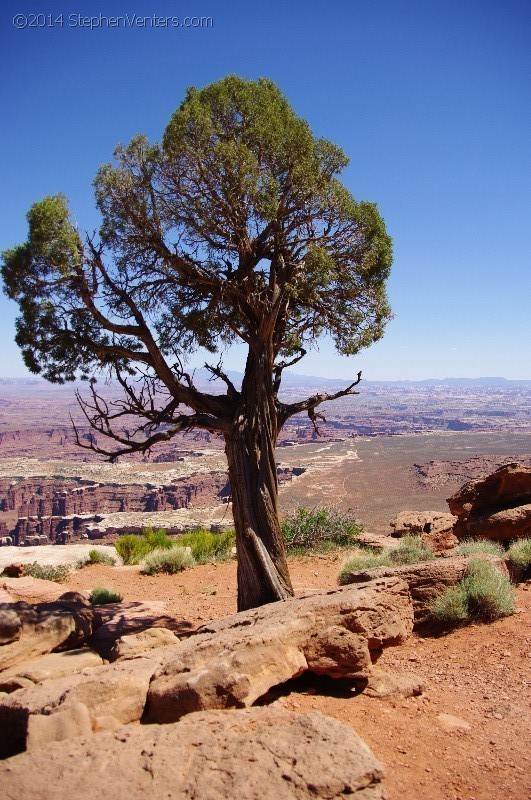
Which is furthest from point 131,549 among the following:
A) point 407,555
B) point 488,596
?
point 488,596

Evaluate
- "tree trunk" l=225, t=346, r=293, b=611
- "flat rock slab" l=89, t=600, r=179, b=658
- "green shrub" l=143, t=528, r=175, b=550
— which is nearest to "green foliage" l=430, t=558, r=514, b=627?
"tree trunk" l=225, t=346, r=293, b=611

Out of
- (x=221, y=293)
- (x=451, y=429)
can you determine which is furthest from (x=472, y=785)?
(x=451, y=429)

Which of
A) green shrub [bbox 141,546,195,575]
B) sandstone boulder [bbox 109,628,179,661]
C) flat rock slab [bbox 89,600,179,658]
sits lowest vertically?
green shrub [bbox 141,546,195,575]

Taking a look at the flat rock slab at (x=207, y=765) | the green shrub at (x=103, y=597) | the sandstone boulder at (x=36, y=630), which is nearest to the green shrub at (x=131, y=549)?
the green shrub at (x=103, y=597)

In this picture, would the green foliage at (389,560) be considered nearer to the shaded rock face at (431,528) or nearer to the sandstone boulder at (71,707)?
the shaded rock face at (431,528)

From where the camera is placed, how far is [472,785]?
11.9 ft

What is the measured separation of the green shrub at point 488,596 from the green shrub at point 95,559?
10215 millimetres

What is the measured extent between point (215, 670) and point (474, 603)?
182 inches

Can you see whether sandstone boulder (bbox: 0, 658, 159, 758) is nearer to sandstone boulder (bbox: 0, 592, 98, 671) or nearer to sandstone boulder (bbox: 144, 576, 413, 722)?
sandstone boulder (bbox: 144, 576, 413, 722)

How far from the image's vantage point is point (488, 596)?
23.5 ft

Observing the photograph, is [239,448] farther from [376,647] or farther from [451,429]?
[451,429]

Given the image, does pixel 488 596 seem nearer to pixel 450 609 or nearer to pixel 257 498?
pixel 450 609

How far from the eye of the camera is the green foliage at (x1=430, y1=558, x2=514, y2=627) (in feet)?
23.3

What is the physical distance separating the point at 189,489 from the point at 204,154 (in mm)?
57482
